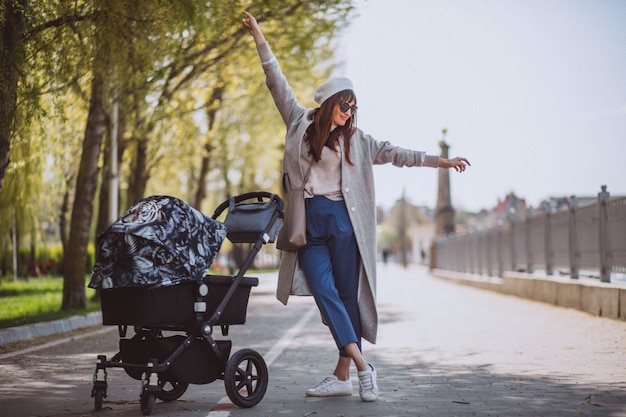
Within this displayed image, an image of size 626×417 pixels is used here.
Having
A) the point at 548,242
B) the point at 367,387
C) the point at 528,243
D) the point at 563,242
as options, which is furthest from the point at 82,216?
the point at 367,387

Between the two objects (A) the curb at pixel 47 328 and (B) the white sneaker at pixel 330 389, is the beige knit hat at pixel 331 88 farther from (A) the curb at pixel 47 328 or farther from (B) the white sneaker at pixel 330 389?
(A) the curb at pixel 47 328

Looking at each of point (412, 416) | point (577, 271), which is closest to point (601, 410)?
point (412, 416)

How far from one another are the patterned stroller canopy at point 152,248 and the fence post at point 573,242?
465 inches

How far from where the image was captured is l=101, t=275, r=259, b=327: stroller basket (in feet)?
18.0

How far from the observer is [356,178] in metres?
6.32

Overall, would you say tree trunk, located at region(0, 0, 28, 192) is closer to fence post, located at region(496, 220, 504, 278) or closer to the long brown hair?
the long brown hair

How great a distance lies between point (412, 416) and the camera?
566 centimetres

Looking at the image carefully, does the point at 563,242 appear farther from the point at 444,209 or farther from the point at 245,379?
the point at 444,209

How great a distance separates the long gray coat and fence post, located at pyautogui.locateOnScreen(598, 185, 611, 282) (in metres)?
8.65

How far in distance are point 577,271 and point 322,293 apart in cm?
1126

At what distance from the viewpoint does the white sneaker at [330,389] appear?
21.2 feet

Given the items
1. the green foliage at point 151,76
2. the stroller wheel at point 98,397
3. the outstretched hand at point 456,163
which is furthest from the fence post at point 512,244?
the stroller wheel at point 98,397

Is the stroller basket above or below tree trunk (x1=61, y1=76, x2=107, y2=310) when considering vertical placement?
below

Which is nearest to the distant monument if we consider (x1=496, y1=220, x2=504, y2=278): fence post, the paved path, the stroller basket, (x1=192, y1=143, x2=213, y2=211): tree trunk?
(x1=192, y1=143, x2=213, y2=211): tree trunk
